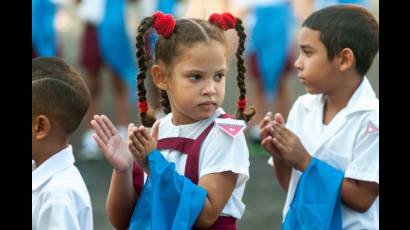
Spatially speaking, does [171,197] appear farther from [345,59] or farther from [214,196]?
[345,59]

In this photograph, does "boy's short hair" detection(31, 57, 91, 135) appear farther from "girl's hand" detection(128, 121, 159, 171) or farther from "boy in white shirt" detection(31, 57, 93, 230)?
"girl's hand" detection(128, 121, 159, 171)

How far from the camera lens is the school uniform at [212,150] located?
3076mm

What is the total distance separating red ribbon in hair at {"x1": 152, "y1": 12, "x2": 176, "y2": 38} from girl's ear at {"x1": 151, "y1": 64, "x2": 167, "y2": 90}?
5.2 inches

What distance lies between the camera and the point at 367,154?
3.45 m

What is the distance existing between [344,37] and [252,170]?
142 inches

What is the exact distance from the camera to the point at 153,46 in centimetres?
328

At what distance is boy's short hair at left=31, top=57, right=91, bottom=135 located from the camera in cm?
318

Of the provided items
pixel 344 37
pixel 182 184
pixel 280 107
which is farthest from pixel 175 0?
pixel 182 184

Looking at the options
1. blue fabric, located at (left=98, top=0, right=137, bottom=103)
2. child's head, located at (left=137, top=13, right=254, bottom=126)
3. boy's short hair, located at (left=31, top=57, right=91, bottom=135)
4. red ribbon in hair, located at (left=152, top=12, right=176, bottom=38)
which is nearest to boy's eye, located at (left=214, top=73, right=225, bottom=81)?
child's head, located at (left=137, top=13, right=254, bottom=126)

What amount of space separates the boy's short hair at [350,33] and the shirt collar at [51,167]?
3.72ft

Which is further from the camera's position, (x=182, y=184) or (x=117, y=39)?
(x=117, y=39)

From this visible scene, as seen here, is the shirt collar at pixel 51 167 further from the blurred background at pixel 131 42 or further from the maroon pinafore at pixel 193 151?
the blurred background at pixel 131 42

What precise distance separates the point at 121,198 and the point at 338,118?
36.7 inches
